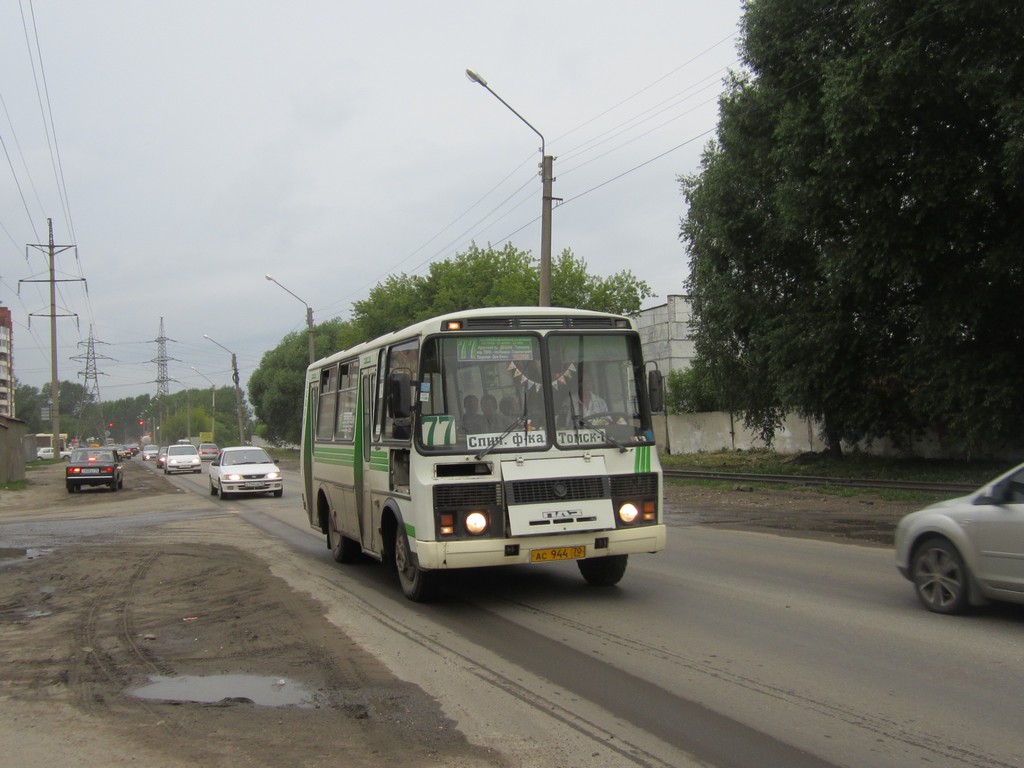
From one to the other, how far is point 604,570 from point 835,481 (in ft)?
51.1

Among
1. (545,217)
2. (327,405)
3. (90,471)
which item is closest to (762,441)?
(545,217)

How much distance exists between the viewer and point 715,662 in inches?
260

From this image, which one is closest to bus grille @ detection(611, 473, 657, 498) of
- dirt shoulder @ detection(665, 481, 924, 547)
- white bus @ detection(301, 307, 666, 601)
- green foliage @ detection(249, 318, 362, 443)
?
white bus @ detection(301, 307, 666, 601)

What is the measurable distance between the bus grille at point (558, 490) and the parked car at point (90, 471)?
1159 inches

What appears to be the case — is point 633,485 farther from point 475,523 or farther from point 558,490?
point 475,523

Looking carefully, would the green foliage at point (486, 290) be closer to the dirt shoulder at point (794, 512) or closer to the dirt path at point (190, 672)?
the dirt shoulder at point (794, 512)

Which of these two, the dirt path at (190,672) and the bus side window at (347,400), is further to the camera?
the bus side window at (347,400)

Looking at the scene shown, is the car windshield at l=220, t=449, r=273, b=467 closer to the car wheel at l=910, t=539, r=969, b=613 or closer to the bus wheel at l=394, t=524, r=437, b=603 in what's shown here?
the bus wheel at l=394, t=524, r=437, b=603

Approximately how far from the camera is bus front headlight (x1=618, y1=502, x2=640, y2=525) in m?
8.73

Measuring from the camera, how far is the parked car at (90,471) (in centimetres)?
3356

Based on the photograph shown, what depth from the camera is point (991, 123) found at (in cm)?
1847

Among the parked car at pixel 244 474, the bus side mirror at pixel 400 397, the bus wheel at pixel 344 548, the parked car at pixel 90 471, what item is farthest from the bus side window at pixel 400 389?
the parked car at pixel 90 471

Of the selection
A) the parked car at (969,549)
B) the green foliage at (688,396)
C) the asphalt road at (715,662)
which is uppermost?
the green foliage at (688,396)

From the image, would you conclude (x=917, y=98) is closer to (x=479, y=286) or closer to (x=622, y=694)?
(x=622, y=694)
